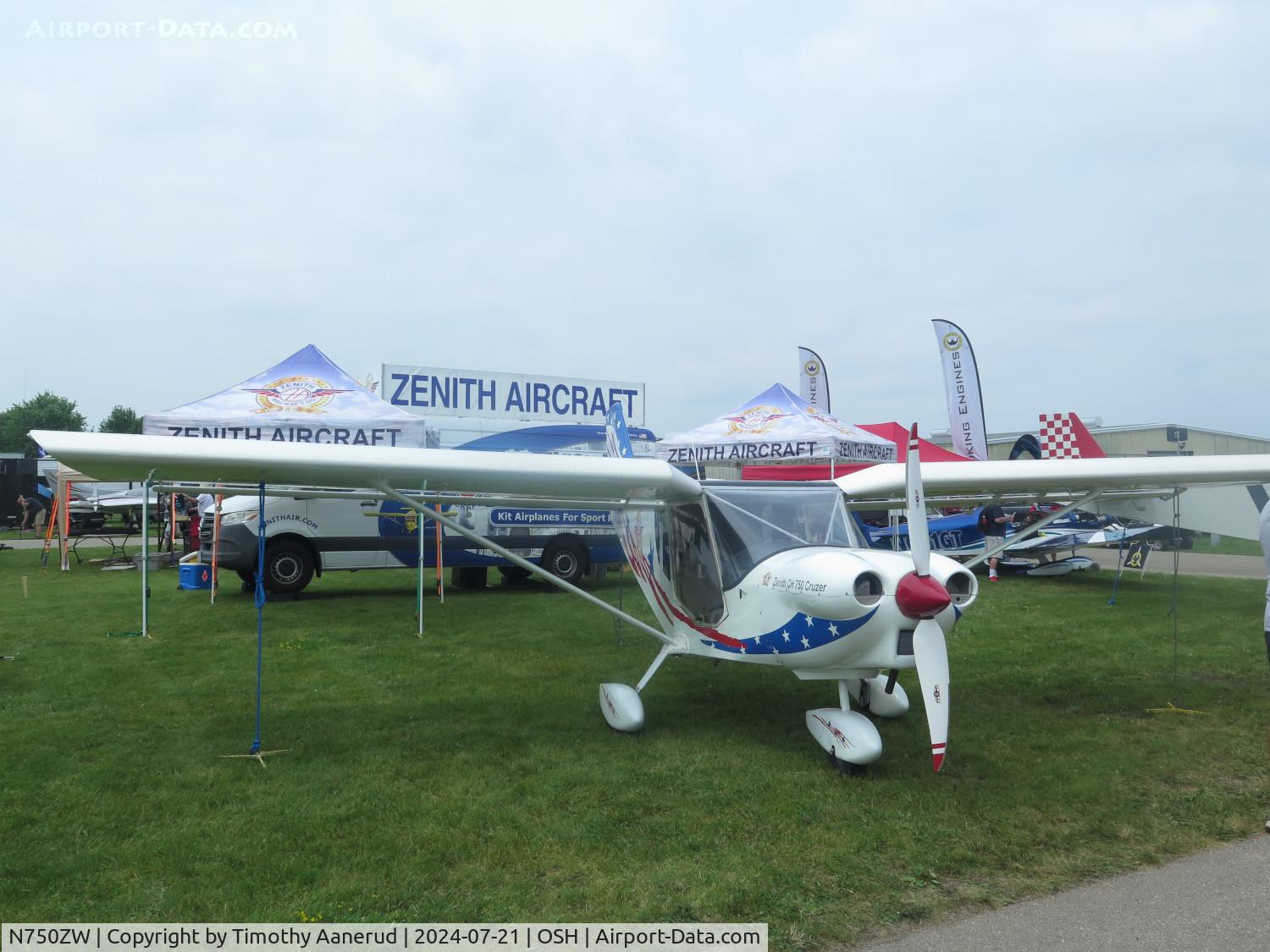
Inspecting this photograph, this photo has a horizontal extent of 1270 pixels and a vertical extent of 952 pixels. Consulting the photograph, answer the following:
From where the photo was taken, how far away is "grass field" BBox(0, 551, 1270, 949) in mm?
3555

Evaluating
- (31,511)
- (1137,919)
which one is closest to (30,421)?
(31,511)

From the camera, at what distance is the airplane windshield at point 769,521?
5625 mm

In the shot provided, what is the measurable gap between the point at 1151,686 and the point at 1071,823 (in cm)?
392

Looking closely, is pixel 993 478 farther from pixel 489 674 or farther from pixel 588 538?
pixel 588 538

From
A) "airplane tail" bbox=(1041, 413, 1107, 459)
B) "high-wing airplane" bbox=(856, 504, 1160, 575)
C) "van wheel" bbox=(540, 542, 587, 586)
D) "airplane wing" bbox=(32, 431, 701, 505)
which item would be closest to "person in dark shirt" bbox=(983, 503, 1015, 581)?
"high-wing airplane" bbox=(856, 504, 1160, 575)

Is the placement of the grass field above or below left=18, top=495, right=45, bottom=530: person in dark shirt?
below

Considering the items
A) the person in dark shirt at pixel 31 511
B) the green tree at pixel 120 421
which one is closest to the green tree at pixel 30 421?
the green tree at pixel 120 421

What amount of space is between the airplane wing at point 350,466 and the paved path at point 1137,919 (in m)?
3.27

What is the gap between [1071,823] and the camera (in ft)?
14.3

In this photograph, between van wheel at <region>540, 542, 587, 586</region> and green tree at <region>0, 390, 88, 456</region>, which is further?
green tree at <region>0, 390, 88, 456</region>

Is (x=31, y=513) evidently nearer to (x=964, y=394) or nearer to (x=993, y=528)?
(x=964, y=394)

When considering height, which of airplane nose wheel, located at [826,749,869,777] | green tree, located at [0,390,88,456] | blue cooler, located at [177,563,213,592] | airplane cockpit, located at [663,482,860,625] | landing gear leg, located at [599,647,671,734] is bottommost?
airplane nose wheel, located at [826,749,869,777]

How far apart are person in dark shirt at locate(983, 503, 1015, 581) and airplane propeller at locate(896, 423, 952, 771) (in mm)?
10811

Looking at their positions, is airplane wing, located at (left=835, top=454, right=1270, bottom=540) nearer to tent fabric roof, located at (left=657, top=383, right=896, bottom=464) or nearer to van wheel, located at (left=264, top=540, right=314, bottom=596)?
tent fabric roof, located at (left=657, top=383, right=896, bottom=464)
